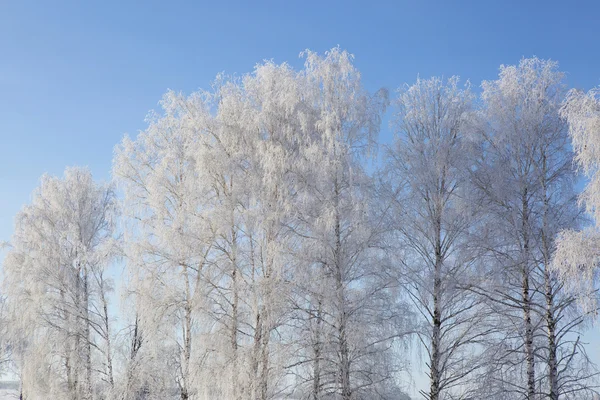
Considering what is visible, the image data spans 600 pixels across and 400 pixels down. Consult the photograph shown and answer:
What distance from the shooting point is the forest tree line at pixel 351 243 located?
12039 mm

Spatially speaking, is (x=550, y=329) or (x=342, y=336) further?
(x=342, y=336)

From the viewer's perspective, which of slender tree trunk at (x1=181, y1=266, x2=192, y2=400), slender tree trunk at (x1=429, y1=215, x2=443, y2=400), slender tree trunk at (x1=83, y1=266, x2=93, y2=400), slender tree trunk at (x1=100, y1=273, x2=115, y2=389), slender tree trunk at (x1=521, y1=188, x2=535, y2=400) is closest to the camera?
slender tree trunk at (x1=429, y1=215, x2=443, y2=400)

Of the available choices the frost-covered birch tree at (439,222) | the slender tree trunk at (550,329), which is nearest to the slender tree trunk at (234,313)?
the frost-covered birch tree at (439,222)

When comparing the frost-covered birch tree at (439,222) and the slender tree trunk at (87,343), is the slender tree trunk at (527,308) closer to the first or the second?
the frost-covered birch tree at (439,222)

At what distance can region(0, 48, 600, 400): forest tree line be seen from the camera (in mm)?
12039

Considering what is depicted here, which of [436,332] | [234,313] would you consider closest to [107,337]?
[234,313]

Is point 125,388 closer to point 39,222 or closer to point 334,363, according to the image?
point 334,363

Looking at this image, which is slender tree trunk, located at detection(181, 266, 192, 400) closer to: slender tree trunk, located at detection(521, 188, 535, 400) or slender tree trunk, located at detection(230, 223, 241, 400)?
slender tree trunk, located at detection(230, 223, 241, 400)

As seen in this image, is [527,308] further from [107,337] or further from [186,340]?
[107,337]

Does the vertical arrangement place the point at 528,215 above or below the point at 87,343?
above

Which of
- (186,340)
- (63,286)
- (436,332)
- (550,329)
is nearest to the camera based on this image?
(550,329)

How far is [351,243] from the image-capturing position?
12.6 meters

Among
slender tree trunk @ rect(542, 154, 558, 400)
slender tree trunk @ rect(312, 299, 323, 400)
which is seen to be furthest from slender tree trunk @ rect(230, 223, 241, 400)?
slender tree trunk @ rect(542, 154, 558, 400)

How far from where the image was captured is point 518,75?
538 inches
